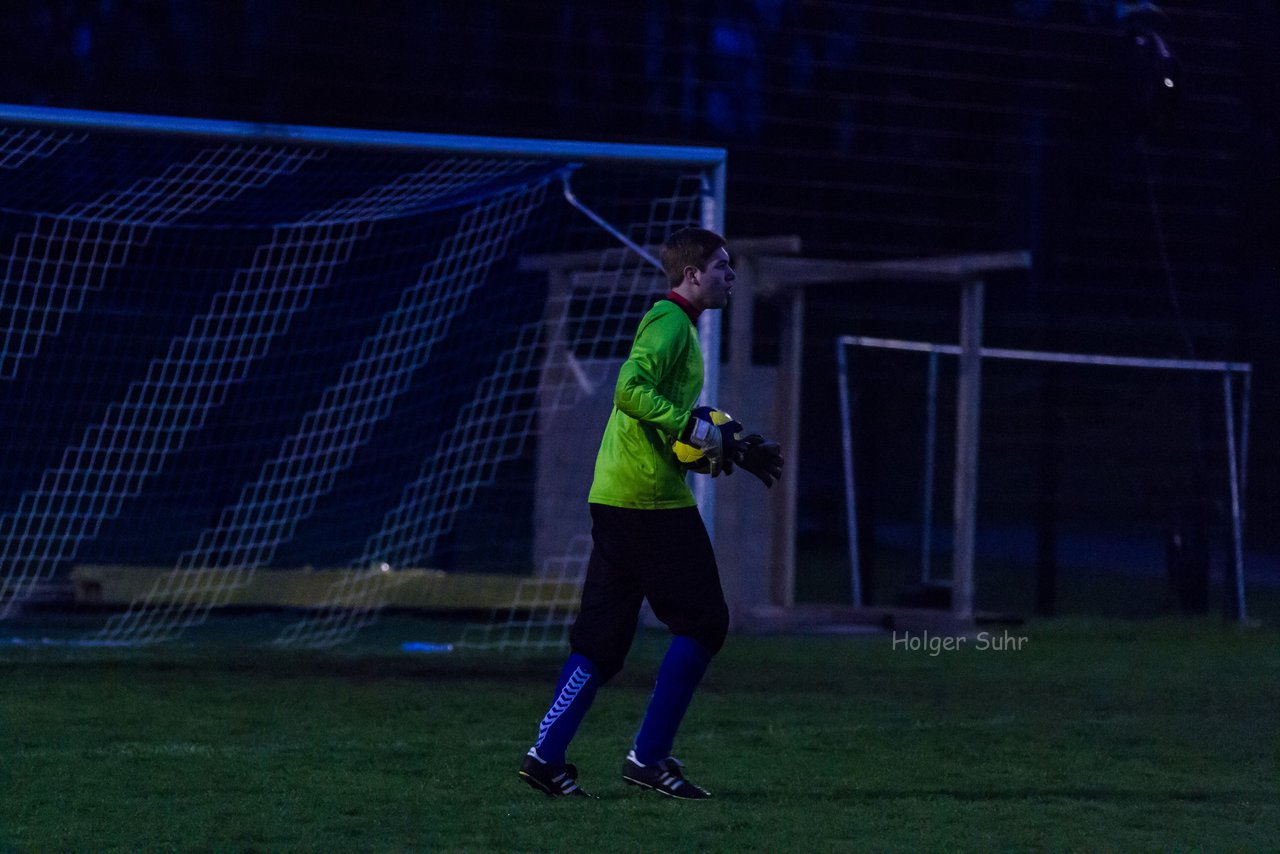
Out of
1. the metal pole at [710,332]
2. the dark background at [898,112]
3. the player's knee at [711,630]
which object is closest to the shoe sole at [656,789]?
the player's knee at [711,630]

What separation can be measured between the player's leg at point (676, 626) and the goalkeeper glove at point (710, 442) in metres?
0.21

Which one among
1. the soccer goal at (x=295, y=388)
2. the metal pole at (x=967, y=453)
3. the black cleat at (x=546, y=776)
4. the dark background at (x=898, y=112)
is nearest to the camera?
the black cleat at (x=546, y=776)

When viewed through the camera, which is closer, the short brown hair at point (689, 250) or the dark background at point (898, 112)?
the short brown hair at point (689, 250)

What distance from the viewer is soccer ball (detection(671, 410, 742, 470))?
15.8 ft

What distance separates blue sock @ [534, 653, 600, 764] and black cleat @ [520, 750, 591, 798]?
0.02 meters

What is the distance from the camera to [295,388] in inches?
451

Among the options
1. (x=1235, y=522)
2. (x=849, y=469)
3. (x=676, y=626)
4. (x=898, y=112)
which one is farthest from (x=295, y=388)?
(x=676, y=626)

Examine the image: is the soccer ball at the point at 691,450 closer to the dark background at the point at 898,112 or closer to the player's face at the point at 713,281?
the player's face at the point at 713,281

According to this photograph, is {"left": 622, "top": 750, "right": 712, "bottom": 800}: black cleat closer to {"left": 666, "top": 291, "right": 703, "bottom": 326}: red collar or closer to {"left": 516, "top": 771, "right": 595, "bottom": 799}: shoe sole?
{"left": 516, "top": 771, "right": 595, "bottom": 799}: shoe sole

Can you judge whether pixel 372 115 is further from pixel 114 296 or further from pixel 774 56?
pixel 774 56

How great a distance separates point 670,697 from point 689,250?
3.95 feet

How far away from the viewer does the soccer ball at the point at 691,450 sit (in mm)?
4824

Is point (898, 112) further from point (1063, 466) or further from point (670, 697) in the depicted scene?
point (670, 697)

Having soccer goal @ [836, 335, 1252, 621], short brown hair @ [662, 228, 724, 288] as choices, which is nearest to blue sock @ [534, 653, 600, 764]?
short brown hair @ [662, 228, 724, 288]
